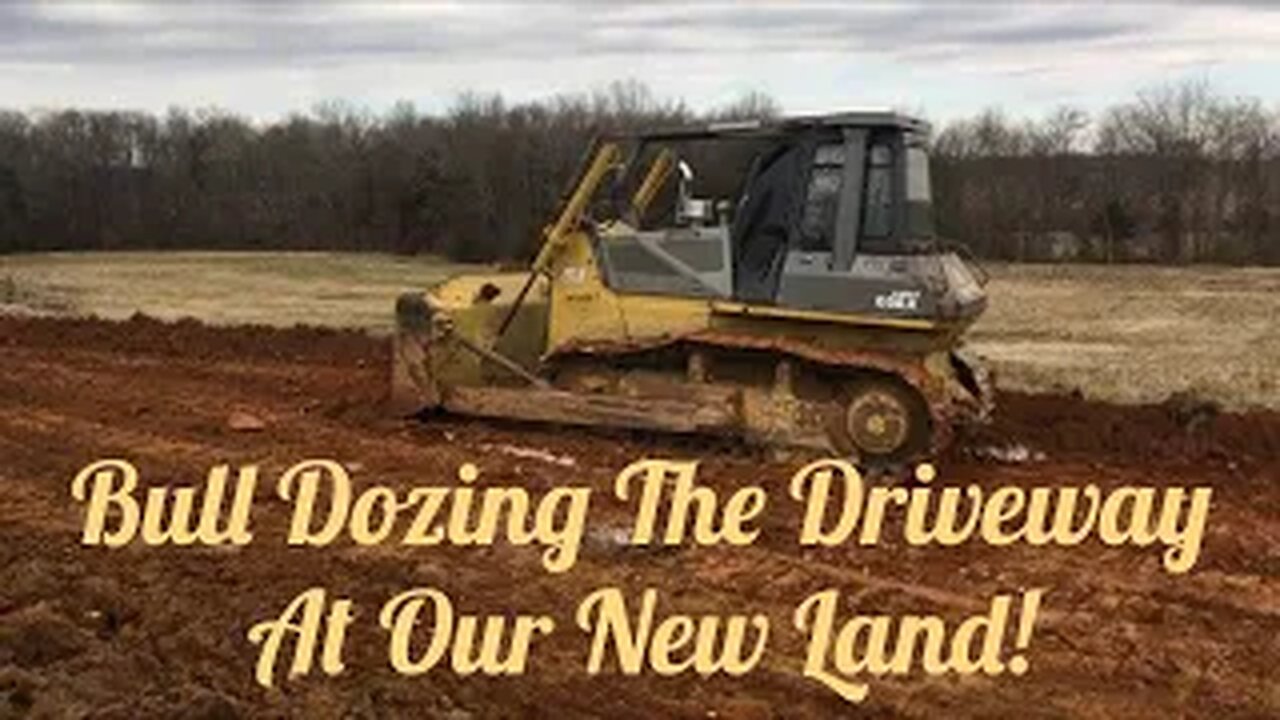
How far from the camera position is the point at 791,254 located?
11.5 metres

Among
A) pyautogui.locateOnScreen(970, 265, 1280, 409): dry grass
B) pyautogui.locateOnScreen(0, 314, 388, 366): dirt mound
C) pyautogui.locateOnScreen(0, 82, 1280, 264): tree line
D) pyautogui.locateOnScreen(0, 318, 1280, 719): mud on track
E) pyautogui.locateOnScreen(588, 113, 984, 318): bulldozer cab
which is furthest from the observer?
pyautogui.locateOnScreen(0, 82, 1280, 264): tree line

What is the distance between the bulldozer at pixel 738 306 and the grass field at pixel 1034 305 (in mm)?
5578

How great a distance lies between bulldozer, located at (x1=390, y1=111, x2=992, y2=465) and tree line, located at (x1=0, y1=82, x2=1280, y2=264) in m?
42.7

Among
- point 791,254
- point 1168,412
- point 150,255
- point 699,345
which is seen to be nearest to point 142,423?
point 699,345

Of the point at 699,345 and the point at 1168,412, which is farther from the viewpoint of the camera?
the point at 1168,412

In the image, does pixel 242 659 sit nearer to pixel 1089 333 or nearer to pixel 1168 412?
pixel 1168 412

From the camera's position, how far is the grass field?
1908cm

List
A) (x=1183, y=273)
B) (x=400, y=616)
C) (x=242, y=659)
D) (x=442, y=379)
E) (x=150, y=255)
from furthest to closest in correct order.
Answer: (x=150, y=255), (x=1183, y=273), (x=442, y=379), (x=400, y=616), (x=242, y=659)

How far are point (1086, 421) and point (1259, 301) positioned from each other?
2477 centimetres

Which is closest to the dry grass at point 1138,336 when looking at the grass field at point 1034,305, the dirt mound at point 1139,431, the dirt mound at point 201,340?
the grass field at point 1034,305

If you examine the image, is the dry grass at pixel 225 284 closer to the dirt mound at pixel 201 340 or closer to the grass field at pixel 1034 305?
the grass field at pixel 1034 305

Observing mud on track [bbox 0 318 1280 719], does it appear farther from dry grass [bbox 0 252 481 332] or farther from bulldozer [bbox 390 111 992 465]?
dry grass [bbox 0 252 481 332]

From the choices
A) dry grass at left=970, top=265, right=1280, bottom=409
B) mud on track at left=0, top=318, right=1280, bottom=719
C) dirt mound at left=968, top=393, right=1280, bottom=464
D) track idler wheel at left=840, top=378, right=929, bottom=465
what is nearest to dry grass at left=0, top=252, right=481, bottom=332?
dry grass at left=970, top=265, right=1280, bottom=409

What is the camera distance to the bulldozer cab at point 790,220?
37.0 feet
